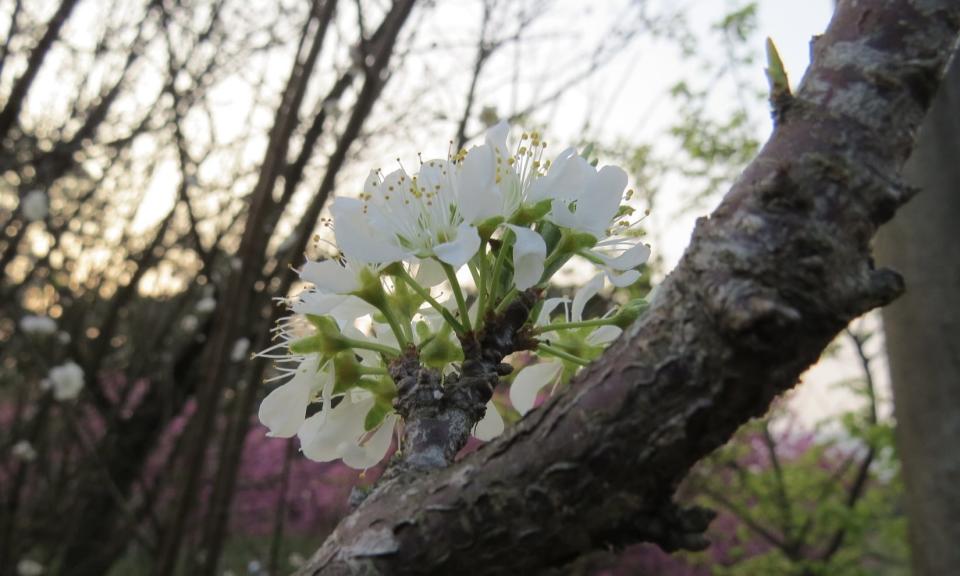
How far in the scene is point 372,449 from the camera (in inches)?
26.1

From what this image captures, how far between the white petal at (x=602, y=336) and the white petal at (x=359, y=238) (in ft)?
0.63

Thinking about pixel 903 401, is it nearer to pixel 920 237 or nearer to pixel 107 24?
pixel 920 237

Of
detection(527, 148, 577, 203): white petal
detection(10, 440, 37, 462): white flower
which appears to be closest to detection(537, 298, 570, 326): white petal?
Result: detection(527, 148, 577, 203): white petal

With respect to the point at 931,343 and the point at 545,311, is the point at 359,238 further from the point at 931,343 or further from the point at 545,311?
the point at 931,343

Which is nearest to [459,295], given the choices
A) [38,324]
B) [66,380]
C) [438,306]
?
[438,306]

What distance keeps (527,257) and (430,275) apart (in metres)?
0.12

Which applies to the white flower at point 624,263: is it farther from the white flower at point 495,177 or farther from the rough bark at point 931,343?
the rough bark at point 931,343

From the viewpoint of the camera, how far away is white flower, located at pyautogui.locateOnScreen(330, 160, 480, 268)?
59cm

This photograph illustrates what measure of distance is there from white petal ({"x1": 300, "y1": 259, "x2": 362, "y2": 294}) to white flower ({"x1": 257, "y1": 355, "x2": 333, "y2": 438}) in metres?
0.06

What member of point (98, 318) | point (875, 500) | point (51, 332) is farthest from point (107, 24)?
point (875, 500)

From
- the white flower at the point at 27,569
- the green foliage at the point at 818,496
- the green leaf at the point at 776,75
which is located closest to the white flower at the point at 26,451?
the white flower at the point at 27,569

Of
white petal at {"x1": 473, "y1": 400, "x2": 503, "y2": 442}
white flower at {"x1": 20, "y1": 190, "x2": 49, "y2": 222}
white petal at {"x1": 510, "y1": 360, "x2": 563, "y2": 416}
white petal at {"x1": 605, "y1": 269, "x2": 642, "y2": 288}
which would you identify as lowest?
white petal at {"x1": 473, "y1": 400, "x2": 503, "y2": 442}

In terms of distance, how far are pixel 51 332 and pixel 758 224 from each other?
391cm

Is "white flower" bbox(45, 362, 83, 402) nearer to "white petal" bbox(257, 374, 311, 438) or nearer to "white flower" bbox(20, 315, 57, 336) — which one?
"white flower" bbox(20, 315, 57, 336)
